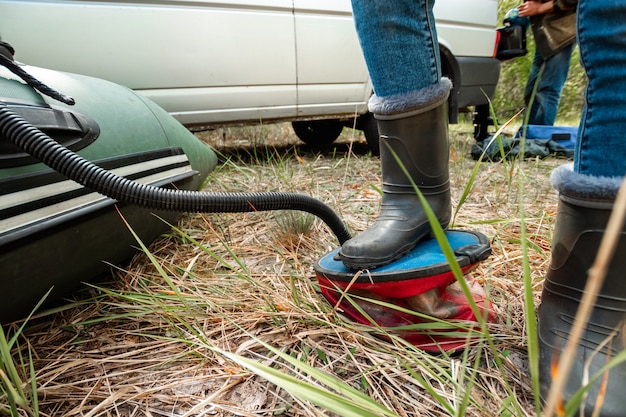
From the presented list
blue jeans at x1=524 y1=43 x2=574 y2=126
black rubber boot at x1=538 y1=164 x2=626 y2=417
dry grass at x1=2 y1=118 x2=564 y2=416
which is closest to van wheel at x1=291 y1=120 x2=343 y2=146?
blue jeans at x1=524 y1=43 x2=574 y2=126

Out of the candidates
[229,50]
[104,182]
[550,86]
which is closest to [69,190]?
[104,182]

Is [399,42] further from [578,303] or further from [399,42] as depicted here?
[578,303]

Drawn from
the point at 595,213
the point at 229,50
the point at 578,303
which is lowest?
the point at 578,303

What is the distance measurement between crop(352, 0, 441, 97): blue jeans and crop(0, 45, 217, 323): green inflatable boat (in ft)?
2.06

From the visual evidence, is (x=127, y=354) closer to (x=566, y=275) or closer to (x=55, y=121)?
(x=55, y=121)

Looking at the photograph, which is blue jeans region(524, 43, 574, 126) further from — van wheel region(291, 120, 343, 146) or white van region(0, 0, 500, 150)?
van wheel region(291, 120, 343, 146)

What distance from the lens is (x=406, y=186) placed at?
0.79m

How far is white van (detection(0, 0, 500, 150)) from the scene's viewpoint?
5.61 feet

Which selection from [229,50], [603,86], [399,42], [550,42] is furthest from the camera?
[550,42]

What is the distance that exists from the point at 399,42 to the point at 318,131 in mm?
3010

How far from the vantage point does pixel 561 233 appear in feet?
2.07

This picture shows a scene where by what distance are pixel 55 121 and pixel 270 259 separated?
0.64 m

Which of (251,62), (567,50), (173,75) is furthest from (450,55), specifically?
(173,75)

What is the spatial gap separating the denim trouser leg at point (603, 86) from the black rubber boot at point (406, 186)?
259 mm
